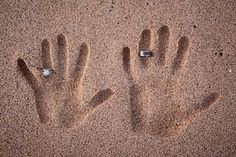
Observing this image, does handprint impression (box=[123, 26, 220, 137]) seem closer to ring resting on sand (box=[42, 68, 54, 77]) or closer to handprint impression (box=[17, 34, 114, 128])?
handprint impression (box=[17, 34, 114, 128])

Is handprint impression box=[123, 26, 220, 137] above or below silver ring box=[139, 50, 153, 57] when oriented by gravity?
below

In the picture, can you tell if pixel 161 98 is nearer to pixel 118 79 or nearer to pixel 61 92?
pixel 118 79

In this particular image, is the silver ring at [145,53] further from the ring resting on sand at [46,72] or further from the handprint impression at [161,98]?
the ring resting on sand at [46,72]

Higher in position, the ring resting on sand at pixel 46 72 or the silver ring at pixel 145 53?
the silver ring at pixel 145 53

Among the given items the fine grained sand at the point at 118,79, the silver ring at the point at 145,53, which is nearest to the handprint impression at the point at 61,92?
the fine grained sand at the point at 118,79

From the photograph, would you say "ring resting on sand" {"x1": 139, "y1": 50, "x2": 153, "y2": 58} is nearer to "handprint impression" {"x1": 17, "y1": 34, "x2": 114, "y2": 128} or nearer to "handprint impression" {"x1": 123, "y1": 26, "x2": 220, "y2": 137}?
"handprint impression" {"x1": 123, "y1": 26, "x2": 220, "y2": 137}

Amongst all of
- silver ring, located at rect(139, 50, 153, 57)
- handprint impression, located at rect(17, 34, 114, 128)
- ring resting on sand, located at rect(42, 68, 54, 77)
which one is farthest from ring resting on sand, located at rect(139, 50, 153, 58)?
ring resting on sand, located at rect(42, 68, 54, 77)

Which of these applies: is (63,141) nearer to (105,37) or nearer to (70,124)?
(70,124)
